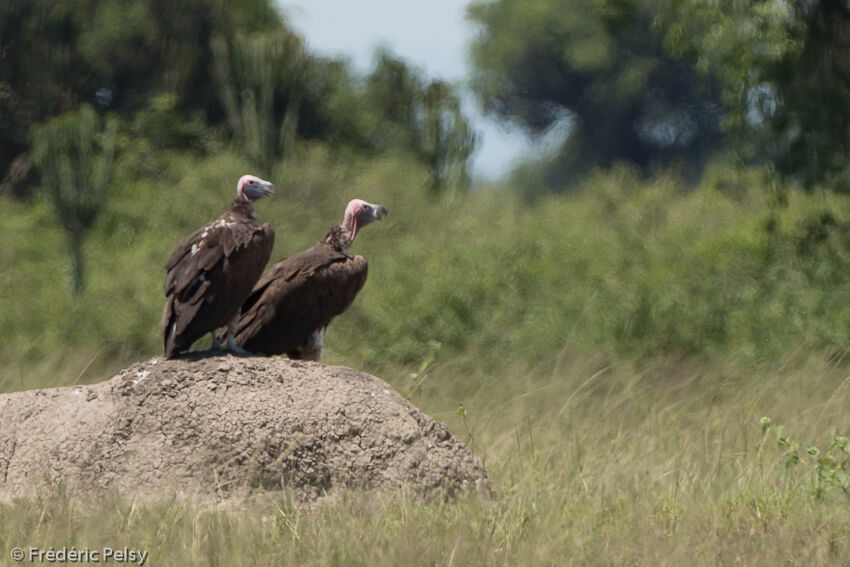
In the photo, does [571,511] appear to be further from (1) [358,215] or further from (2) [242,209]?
(1) [358,215]

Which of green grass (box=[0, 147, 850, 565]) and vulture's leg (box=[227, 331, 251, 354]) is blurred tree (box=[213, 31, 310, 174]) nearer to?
green grass (box=[0, 147, 850, 565])

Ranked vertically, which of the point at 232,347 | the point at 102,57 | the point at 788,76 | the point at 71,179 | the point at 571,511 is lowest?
the point at 571,511

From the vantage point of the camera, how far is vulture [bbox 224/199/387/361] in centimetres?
635

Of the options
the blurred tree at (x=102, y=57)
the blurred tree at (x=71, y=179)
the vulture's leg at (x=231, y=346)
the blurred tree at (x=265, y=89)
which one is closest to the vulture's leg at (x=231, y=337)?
the vulture's leg at (x=231, y=346)

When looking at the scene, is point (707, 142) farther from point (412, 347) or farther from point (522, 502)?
point (522, 502)

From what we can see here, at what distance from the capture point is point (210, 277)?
18.4ft

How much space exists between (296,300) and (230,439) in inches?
44.7

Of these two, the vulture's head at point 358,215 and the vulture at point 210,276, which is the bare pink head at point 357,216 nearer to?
the vulture's head at point 358,215

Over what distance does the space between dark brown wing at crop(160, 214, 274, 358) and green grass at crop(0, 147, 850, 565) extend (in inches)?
35.7

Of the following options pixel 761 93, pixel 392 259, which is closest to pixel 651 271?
pixel 761 93

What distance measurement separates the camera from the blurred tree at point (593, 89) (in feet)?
168

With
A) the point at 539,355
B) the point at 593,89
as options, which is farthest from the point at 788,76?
the point at 593,89

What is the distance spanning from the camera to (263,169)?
23406mm

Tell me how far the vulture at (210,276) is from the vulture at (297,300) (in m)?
0.60
